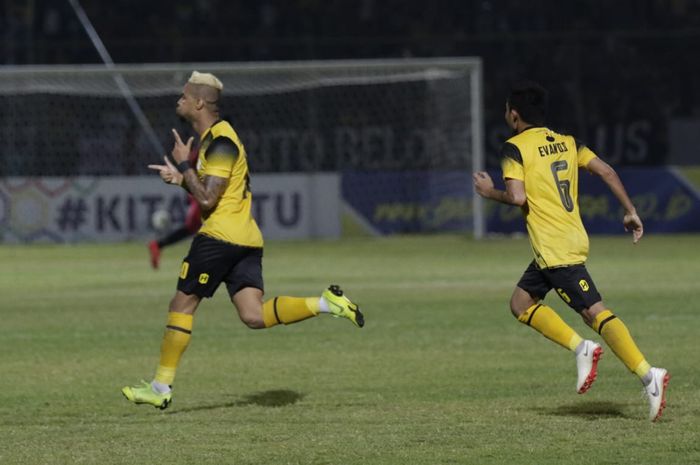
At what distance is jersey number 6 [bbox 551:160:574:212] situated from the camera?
907 cm

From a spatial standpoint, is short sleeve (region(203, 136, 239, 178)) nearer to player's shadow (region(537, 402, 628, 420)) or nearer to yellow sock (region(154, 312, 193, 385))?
yellow sock (region(154, 312, 193, 385))

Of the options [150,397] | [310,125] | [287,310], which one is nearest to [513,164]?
[287,310]

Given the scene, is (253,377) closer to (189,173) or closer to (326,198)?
(189,173)

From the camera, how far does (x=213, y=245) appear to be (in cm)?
944

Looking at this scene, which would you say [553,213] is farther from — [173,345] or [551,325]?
[173,345]

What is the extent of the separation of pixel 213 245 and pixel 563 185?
222 cm

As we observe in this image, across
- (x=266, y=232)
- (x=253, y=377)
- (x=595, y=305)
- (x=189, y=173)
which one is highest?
(x=189, y=173)

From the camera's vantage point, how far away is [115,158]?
109 feet

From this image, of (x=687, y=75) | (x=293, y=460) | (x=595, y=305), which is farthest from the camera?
(x=687, y=75)

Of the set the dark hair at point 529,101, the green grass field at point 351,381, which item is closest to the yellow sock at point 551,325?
the green grass field at point 351,381

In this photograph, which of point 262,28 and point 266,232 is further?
point 262,28

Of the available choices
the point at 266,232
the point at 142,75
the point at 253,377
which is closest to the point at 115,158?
the point at 142,75

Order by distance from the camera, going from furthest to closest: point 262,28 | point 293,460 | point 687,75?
point 262,28
point 687,75
point 293,460

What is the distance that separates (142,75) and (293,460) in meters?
26.4
